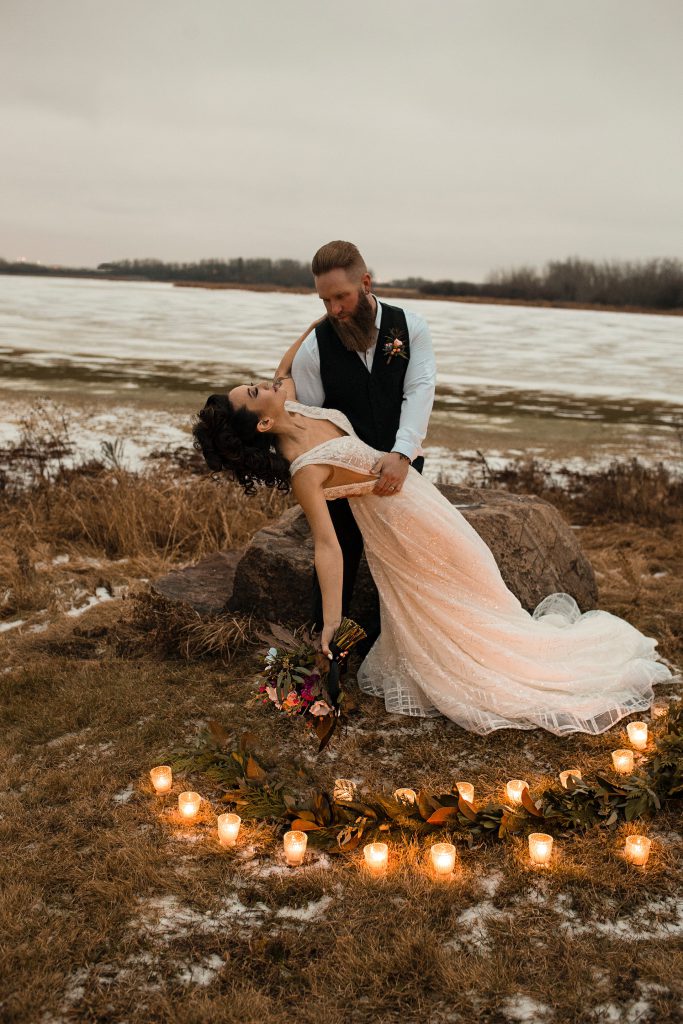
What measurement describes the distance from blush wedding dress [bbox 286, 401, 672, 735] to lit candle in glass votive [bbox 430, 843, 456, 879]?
1.11 metres

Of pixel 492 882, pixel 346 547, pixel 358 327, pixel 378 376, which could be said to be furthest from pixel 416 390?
pixel 492 882

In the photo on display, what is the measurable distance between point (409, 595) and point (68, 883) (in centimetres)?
219

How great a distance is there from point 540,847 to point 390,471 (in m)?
1.89

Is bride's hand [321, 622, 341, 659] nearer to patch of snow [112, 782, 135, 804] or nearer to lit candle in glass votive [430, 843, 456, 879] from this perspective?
lit candle in glass votive [430, 843, 456, 879]

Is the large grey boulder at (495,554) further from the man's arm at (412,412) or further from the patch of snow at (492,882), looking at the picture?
the patch of snow at (492,882)

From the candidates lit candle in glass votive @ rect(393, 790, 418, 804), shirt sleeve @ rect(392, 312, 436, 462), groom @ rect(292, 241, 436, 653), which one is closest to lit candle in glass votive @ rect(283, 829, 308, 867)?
lit candle in glass votive @ rect(393, 790, 418, 804)

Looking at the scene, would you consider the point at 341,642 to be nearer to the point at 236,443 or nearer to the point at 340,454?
the point at 340,454

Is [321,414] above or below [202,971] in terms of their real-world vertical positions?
above

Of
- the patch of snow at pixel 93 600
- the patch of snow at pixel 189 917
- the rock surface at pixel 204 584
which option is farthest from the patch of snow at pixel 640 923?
the patch of snow at pixel 93 600

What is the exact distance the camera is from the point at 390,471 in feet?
13.7

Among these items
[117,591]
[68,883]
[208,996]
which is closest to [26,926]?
[68,883]

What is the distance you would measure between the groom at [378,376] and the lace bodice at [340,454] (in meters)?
0.08

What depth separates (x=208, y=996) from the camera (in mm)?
2703

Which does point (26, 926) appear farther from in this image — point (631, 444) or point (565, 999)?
point (631, 444)
